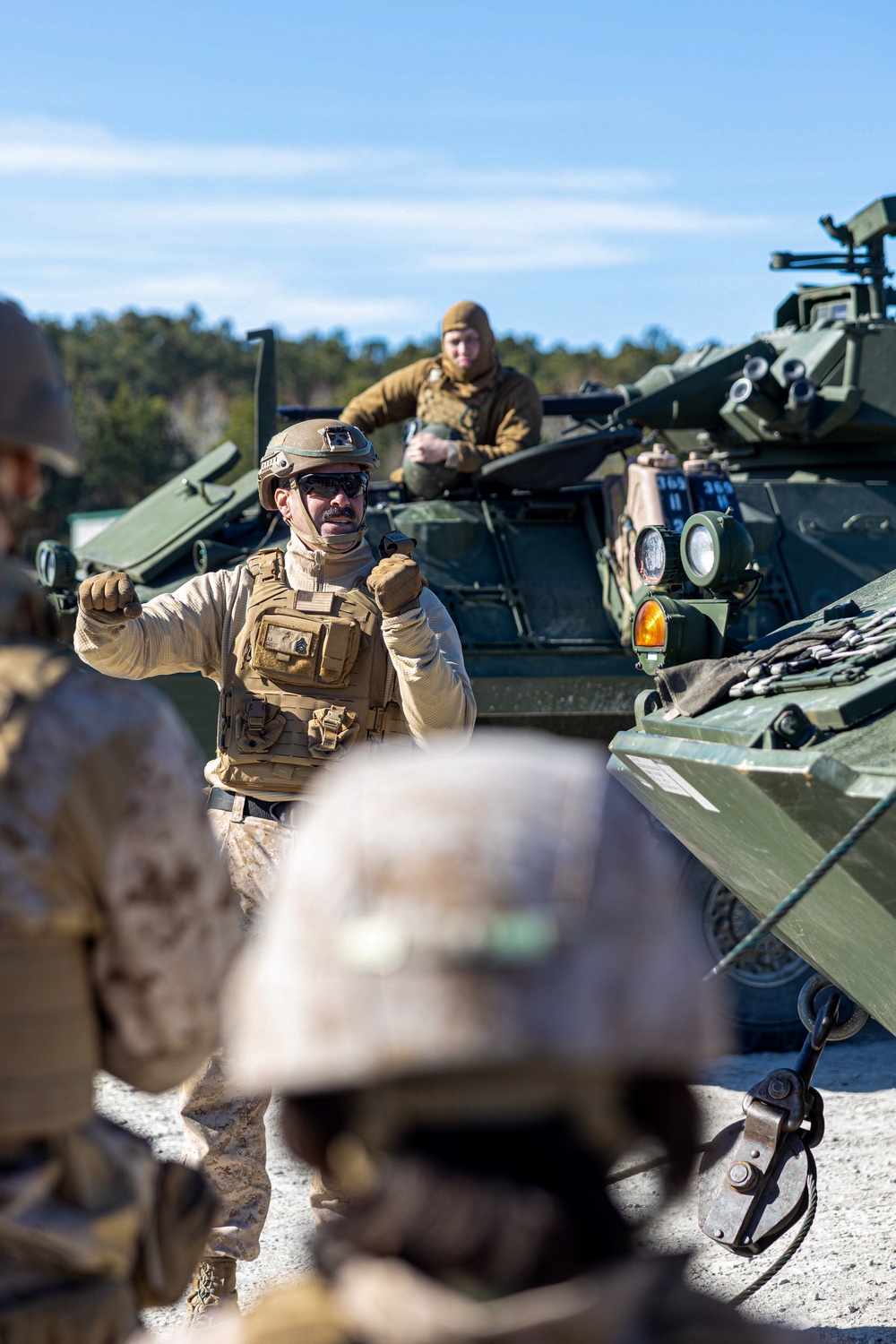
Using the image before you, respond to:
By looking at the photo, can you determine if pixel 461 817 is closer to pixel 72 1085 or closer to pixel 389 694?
pixel 72 1085

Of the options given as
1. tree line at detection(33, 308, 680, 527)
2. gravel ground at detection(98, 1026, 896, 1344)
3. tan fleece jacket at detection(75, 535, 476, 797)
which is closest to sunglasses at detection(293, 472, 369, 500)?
tan fleece jacket at detection(75, 535, 476, 797)

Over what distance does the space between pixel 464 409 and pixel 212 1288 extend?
14.5 feet

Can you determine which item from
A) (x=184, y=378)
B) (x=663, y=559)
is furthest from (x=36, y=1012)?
(x=184, y=378)

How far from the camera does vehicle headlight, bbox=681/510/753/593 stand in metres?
4.12

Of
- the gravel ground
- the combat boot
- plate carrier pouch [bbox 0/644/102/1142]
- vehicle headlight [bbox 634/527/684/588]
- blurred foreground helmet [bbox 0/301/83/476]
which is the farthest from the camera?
vehicle headlight [bbox 634/527/684/588]

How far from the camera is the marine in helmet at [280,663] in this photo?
3.66 metres

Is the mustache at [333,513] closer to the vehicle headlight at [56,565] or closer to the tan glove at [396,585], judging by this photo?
the tan glove at [396,585]

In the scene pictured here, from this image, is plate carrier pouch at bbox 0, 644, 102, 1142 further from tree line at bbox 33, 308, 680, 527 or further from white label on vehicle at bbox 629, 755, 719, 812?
tree line at bbox 33, 308, 680, 527

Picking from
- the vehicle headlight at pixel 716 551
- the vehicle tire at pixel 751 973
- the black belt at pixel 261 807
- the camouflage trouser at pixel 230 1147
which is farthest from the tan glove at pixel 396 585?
the vehicle tire at pixel 751 973

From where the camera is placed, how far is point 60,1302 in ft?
5.41

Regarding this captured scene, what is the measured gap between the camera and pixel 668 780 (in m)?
3.88

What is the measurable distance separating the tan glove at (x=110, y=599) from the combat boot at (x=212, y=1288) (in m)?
1.45

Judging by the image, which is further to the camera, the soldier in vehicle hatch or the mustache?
the soldier in vehicle hatch

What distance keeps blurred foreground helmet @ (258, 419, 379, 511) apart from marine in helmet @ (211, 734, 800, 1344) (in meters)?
2.72
